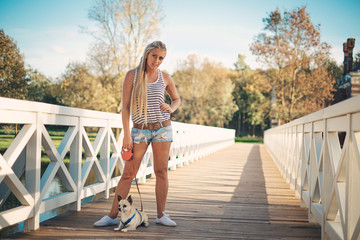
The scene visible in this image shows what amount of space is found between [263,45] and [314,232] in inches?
772

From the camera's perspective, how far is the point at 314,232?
3.20 meters

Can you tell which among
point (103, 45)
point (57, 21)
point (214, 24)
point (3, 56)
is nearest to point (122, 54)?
point (103, 45)

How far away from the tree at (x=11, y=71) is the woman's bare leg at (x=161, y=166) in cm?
1697

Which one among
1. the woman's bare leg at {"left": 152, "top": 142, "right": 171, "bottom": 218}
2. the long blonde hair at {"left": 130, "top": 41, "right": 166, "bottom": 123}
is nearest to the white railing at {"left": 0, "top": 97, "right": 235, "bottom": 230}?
the long blonde hair at {"left": 130, "top": 41, "right": 166, "bottom": 123}

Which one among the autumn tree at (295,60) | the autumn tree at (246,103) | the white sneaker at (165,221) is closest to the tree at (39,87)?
the autumn tree at (295,60)

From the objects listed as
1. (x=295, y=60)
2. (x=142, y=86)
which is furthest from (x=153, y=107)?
(x=295, y=60)

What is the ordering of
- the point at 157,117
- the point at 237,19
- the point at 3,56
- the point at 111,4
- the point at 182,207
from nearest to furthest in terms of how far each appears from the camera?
the point at 157,117, the point at 182,207, the point at 3,56, the point at 111,4, the point at 237,19

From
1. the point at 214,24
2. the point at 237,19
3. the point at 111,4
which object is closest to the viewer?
the point at 111,4

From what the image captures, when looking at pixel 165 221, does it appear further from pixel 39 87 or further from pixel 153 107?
pixel 39 87

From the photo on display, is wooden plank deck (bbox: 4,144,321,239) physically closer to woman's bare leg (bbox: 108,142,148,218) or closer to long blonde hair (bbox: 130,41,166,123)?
woman's bare leg (bbox: 108,142,148,218)

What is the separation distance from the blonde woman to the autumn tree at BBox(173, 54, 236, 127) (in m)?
34.7

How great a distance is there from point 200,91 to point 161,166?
35.9m

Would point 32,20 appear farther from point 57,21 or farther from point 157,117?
point 157,117

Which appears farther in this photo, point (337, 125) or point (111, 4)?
point (111, 4)
